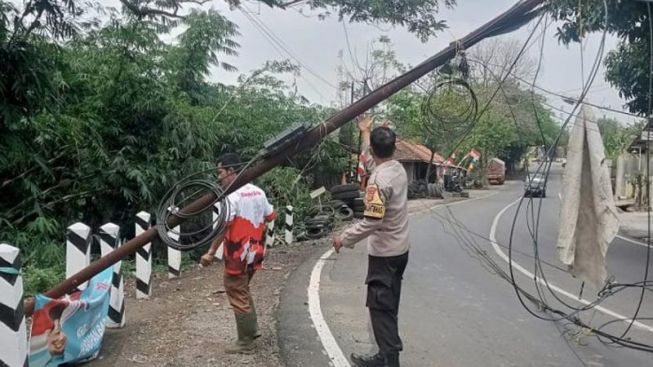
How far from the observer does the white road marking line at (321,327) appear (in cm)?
519

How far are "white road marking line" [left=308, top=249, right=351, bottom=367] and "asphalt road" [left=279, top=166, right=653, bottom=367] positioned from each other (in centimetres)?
2

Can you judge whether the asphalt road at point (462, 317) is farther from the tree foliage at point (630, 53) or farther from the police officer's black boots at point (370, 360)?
the tree foliage at point (630, 53)

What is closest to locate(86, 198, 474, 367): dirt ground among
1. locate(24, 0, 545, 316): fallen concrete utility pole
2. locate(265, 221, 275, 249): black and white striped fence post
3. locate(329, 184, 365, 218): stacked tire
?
locate(24, 0, 545, 316): fallen concrete utility pole

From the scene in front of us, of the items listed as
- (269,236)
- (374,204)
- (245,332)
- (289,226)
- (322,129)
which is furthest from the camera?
(289,226)

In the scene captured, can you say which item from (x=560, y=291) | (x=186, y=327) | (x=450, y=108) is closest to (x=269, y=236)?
(x=560, y=291)

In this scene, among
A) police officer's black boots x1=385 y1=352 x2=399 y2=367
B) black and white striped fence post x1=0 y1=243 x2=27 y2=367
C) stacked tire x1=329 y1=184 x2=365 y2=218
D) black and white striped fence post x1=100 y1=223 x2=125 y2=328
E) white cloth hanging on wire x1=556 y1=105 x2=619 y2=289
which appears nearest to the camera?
black and white striped fence post x1=0 y1=243 x2=27 y2=367

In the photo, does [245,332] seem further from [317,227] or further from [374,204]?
[317,227]

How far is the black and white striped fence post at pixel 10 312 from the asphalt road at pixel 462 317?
2193 mm

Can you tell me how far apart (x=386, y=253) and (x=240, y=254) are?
1.40 m

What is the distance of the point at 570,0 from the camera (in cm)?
500

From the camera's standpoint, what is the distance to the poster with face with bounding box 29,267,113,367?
4.34 metres

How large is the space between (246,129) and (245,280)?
12.2 m

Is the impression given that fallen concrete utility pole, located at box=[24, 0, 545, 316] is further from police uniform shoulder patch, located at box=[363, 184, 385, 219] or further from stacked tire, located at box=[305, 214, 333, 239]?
stacked tire, located at box=[305, 214, 333, 239]

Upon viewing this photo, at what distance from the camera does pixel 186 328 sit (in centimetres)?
586
